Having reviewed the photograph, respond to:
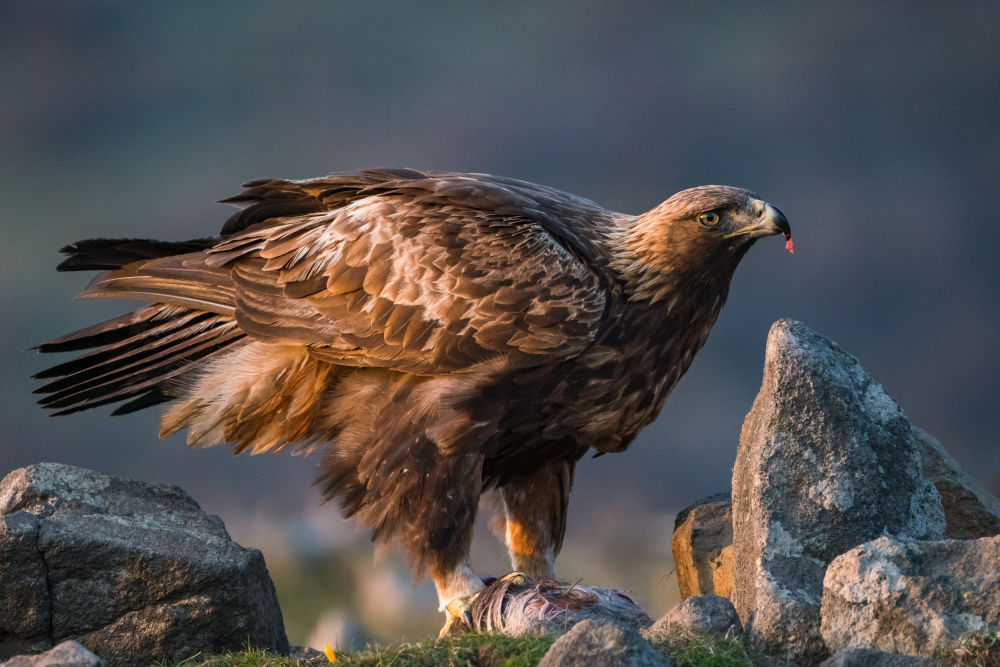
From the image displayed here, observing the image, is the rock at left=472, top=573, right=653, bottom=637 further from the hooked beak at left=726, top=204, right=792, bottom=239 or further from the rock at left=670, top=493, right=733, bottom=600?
the hooked beak at left=726, top=204, right=792, bottom=239

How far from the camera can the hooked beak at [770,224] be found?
5.35 metres

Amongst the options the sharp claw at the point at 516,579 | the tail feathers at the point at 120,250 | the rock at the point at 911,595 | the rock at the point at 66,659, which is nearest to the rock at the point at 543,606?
the sharp claw at the point at 516,579

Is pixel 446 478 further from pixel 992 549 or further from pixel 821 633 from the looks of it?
pixel 992 549

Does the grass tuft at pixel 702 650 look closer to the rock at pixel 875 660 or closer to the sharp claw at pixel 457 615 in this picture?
the rock at pixel 875 660

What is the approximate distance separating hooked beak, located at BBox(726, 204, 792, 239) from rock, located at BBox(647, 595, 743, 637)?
1.81 meters

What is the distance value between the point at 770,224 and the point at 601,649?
2466mm

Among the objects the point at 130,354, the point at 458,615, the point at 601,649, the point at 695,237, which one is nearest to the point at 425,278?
the point at 695,237

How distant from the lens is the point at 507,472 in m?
6.11

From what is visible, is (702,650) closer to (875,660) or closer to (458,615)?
(875,660)

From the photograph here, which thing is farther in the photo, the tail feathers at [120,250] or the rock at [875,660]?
the tail feathers at [120,250]

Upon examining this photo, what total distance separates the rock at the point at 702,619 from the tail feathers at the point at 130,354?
2.92 meters

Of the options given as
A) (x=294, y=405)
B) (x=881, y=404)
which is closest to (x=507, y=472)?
(x=294, y=405)

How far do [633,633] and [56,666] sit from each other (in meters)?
1.97

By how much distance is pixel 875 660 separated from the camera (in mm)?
3902
